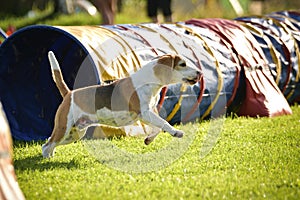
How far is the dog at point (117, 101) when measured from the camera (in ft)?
18.9

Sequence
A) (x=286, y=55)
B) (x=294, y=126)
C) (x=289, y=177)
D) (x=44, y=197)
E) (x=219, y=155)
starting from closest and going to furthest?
1. (x=44, y=197)
2. (x=289, y=177)
3. (x=219, y=155)
4. (x=294, y=126)
5. (x=286, y=55)

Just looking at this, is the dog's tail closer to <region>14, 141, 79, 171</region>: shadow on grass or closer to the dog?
the dog

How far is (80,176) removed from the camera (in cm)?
517

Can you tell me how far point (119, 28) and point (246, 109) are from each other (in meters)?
2.03

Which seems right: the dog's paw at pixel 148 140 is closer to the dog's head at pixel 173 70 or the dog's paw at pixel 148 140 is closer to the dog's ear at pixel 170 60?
the dog's head at pixel 173 70

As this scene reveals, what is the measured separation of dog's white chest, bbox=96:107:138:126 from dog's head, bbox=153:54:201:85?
447mm

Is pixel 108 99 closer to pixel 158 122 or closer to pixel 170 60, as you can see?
pixel 158 122

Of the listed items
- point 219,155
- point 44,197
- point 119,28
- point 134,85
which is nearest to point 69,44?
point 119,28

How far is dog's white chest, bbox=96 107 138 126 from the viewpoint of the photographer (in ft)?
19.2

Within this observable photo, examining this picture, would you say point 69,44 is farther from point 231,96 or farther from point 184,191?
point 184,191

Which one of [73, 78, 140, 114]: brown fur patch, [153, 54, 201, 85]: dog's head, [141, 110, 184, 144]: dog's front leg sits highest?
[153, 54, 201, 85]: dog's head

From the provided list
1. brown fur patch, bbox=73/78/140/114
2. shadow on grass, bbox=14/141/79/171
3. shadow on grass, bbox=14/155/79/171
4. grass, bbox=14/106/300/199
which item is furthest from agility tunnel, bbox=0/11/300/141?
shadow on grass, bbox=14/155/79/171

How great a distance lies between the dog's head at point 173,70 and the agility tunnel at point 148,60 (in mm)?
694

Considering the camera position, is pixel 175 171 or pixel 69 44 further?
pixel 69 44
